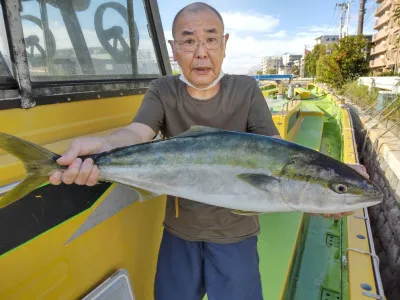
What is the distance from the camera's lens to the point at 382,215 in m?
6.96

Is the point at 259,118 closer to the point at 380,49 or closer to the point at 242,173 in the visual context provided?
the point at 242,173

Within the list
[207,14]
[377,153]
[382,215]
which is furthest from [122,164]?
[377,153]

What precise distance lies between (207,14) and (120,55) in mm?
1182

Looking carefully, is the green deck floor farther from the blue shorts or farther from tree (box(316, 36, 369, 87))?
tree (box(316, 36, 369, 87))

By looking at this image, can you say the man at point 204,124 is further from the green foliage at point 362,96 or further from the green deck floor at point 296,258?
the green foliage at point 362,96

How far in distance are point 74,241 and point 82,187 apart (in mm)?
282

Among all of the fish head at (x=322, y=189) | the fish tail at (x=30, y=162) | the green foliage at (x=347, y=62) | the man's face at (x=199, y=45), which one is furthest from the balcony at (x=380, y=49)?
the fish tail at (x=30, y=162)

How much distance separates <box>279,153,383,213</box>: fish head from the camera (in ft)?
5.13

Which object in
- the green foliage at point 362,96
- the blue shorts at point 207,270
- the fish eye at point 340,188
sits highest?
the fish eye at point 340,188

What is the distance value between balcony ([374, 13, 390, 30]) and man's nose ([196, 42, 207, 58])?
73.2 m

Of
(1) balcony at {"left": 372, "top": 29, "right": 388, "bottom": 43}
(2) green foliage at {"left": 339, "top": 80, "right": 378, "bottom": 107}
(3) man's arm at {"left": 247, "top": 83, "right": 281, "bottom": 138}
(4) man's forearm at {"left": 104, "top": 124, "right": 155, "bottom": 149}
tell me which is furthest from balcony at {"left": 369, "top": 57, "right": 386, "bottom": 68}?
(4) man's forearm at {"left": 104, "top": 124, "right": 155, "bottom": 149}

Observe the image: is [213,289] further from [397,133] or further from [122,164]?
[397,133]

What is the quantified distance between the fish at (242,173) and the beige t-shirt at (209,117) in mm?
327

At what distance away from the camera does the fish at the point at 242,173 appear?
5.15 feet
